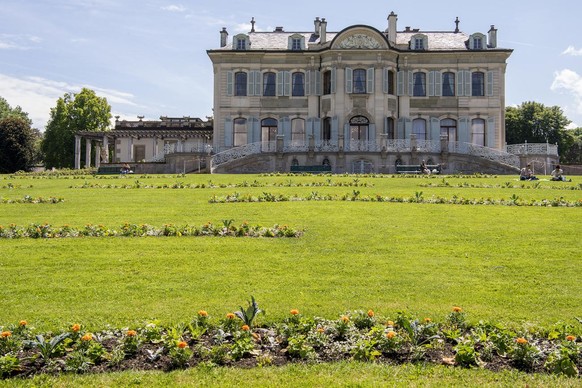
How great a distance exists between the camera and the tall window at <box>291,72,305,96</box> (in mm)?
44000

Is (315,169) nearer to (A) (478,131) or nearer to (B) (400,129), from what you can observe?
(B) (400,129)

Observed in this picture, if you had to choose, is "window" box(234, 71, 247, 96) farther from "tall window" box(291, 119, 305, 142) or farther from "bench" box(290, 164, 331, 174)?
"bench" box(290, 164, 331, 174)

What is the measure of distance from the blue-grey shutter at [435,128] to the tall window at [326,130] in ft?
25.0

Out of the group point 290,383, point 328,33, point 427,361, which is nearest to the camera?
point 290,383

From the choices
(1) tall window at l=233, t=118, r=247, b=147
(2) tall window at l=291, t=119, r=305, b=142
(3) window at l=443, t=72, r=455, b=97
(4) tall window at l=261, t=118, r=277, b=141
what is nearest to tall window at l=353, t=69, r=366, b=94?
(2) tall window at l=291, t=119, r=305, b=142

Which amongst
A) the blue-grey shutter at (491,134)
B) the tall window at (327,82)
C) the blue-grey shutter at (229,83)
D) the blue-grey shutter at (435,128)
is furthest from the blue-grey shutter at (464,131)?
the blue-grey shutter at (229,83)

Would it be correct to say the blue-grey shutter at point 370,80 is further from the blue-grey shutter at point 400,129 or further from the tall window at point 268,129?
the tall window at point 268,129

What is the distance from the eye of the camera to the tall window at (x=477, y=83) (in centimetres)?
4334

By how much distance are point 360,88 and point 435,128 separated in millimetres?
6433

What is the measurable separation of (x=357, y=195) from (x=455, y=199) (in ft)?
9.45

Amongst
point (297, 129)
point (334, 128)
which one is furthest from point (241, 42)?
point (334, 128)

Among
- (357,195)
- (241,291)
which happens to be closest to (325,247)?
(241,291)

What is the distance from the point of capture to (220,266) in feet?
29.6

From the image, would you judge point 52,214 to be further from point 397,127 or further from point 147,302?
point 397,127
